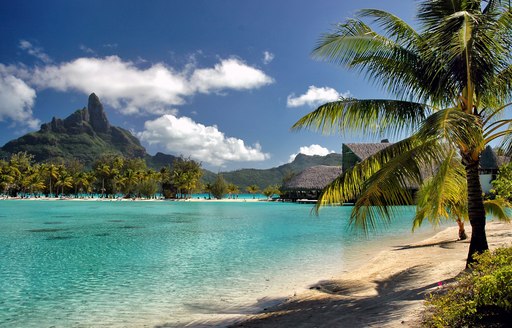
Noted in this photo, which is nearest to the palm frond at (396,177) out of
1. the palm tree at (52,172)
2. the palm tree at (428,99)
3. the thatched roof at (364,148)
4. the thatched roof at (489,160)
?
the palm tree at (428,99)

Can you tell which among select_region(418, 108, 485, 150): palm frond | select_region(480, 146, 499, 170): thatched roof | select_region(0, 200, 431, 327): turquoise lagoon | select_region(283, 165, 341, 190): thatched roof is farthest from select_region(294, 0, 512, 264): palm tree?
select_region(283, 165, 341, 190): thatched roof

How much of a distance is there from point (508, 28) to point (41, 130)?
585 feet

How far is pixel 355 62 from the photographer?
255 inches

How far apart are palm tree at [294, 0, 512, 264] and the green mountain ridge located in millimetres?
117316

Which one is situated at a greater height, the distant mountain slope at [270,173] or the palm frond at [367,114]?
the distant mountain slope at [270,173]

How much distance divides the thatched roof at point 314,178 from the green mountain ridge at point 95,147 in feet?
223

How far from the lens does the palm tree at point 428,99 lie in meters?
4.66

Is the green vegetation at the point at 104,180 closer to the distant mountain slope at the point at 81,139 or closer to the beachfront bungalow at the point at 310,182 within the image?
the beachfront bungalow at the point at 310,182

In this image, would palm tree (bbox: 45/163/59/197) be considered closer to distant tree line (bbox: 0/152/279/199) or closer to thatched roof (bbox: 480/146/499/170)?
distant tree line (bbox: 0/152/279/199)

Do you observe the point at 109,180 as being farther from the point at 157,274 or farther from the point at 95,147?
the point at 95,147

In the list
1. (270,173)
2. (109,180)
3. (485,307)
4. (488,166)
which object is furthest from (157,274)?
(270,173)

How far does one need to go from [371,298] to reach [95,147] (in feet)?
547

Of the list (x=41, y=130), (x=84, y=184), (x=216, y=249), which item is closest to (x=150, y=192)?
(x=84, y=184)

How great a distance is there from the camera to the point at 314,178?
53344mm
